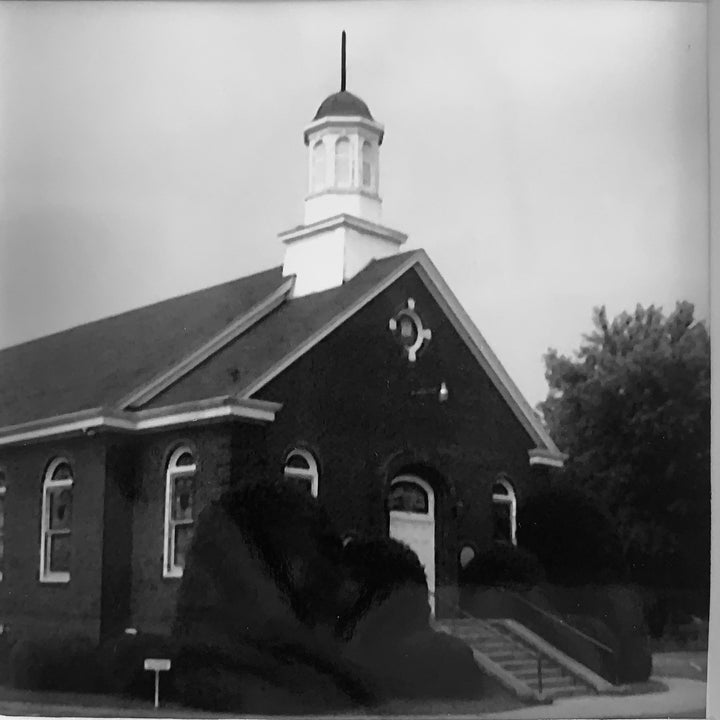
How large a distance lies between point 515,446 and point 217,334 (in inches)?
81.0

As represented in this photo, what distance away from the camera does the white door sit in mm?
6172

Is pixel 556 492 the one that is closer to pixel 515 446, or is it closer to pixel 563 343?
pixel 515 446

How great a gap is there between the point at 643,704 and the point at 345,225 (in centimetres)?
354

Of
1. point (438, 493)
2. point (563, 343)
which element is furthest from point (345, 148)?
point (438, 493)

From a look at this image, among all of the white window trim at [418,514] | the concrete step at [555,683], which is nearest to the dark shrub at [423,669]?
the concrete step at [555,683]

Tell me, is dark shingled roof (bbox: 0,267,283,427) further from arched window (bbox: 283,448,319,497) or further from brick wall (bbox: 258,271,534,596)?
arched window (bbox: 283,448,319,497)

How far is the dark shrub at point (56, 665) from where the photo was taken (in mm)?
5859

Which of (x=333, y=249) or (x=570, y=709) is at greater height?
(x=333, y=249)

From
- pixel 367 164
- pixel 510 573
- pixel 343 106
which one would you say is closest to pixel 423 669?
pixel 510 573

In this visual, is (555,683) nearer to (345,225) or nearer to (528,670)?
(528,670)

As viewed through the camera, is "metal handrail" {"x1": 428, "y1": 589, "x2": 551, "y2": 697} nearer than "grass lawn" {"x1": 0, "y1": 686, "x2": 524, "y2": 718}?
No

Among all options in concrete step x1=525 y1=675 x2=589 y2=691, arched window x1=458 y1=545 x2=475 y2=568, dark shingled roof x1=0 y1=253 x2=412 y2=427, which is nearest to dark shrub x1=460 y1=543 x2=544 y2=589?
arched window x1=458 y1=545 x2=475 y2=568

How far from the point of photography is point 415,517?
6.26 m

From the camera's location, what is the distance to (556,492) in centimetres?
636
